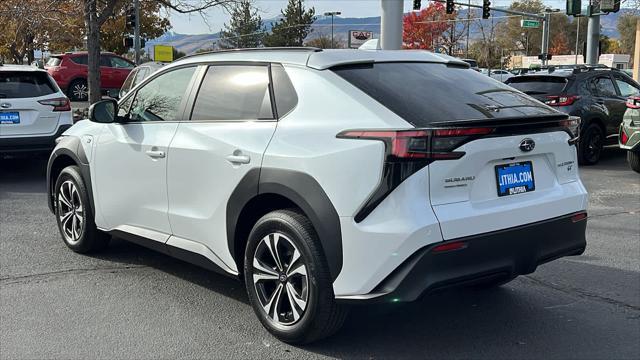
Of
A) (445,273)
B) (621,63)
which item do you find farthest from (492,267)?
(621,63)

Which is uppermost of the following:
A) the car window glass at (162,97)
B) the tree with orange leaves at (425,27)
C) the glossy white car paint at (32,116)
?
the tree with orange leaves at (425,27)

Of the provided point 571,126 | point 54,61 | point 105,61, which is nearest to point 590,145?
point 571,126

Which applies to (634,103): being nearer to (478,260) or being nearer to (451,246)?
(478,260)

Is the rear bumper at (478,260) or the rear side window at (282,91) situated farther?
the rear side window at (282,91)

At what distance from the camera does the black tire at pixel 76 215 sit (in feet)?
18.1

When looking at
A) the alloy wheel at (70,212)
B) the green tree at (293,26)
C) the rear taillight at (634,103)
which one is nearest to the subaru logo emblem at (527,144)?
the alloy wheel at (70,212)

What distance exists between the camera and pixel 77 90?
26094 millimetres

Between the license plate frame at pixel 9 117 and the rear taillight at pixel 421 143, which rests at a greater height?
the rear taillight at pixel 421 143

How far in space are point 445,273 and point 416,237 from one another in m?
0.27

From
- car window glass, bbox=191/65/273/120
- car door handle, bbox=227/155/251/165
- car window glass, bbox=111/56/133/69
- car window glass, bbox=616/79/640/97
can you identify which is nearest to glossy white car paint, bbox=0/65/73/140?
car window glass, bbox=191/65/273/120

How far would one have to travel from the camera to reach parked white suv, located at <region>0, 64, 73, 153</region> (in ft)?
30.2

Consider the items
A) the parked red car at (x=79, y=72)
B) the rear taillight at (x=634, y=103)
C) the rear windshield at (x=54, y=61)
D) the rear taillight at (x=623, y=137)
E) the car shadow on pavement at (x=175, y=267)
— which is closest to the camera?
the car shadow on pavement at (x=175, y=267)

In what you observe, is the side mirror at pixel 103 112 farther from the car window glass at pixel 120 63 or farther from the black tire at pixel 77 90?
the car window glass at pixel 120 63

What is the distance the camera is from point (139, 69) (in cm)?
1606
